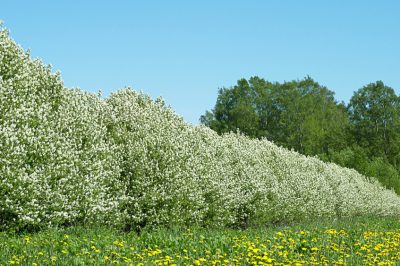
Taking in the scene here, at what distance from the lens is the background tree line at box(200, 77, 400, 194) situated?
84750mm

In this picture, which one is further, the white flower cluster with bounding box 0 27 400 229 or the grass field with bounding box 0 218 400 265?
the white flower cluster with bounding box 0 27 400 229

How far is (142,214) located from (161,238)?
18.8ft

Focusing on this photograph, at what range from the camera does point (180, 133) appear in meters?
23.9

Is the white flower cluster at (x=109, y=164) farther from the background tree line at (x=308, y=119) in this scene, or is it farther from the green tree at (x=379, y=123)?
the green tree at (x=379, y=123)

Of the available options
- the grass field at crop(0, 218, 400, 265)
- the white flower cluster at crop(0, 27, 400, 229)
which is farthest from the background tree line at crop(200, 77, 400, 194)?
the grass field at crop(0, 218, 400, 265)

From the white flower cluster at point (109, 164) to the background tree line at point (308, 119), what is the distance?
5394 centimetres

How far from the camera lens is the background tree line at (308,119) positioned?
84750mm

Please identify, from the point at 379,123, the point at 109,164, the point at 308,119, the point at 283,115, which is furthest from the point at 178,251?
the point at 379,123

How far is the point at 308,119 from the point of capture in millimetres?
84188

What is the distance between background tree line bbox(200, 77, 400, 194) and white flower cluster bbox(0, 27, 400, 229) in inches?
2124

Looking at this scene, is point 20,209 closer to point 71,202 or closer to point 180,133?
point 71,202

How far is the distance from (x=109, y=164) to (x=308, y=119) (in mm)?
68272

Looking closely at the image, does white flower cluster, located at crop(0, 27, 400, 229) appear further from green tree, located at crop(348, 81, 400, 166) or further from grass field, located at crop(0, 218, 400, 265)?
green tree, located at crop(348, 81, 400, 166)

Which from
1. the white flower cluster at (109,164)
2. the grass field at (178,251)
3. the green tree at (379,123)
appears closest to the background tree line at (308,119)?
the green tree at (379,123)
